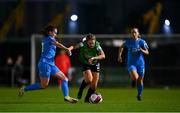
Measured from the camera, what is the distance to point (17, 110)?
652 inches

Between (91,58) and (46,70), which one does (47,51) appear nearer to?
(46,70)

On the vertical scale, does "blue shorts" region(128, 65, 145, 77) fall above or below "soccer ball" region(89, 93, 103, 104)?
above

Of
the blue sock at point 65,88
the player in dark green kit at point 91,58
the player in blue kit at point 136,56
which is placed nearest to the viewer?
the blue sock at point 65,88

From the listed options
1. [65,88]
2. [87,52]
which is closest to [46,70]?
[65,88]

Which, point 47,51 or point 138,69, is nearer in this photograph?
point 47,51

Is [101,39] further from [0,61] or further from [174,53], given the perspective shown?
[0,61]

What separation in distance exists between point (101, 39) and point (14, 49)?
23.1 feet

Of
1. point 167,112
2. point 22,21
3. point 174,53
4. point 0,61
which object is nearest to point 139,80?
point 167,112

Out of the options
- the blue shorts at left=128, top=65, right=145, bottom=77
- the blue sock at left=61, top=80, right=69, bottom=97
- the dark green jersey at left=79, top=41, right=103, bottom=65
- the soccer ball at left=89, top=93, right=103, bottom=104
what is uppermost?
the dark green jersey at left=79, top=41, right=103, bottom=65

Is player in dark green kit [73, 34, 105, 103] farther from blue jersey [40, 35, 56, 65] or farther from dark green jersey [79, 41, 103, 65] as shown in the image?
blue jersey [40, 35, 56, 65]

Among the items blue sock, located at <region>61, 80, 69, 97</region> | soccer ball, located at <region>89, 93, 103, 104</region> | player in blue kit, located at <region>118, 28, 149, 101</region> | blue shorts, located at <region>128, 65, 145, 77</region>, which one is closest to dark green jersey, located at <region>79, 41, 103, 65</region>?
blue sock, located at <region>61, 80, 69, 97</region>

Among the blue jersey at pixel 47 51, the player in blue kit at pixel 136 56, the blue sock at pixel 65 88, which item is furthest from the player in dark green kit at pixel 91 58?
the player in blue kit at pixel 136 56

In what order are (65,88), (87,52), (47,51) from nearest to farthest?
(65,88)
(47,51)
(87,52)

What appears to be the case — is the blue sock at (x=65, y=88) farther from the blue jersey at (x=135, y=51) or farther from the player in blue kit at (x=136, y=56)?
the blue jersey at (x=135, y=51)
